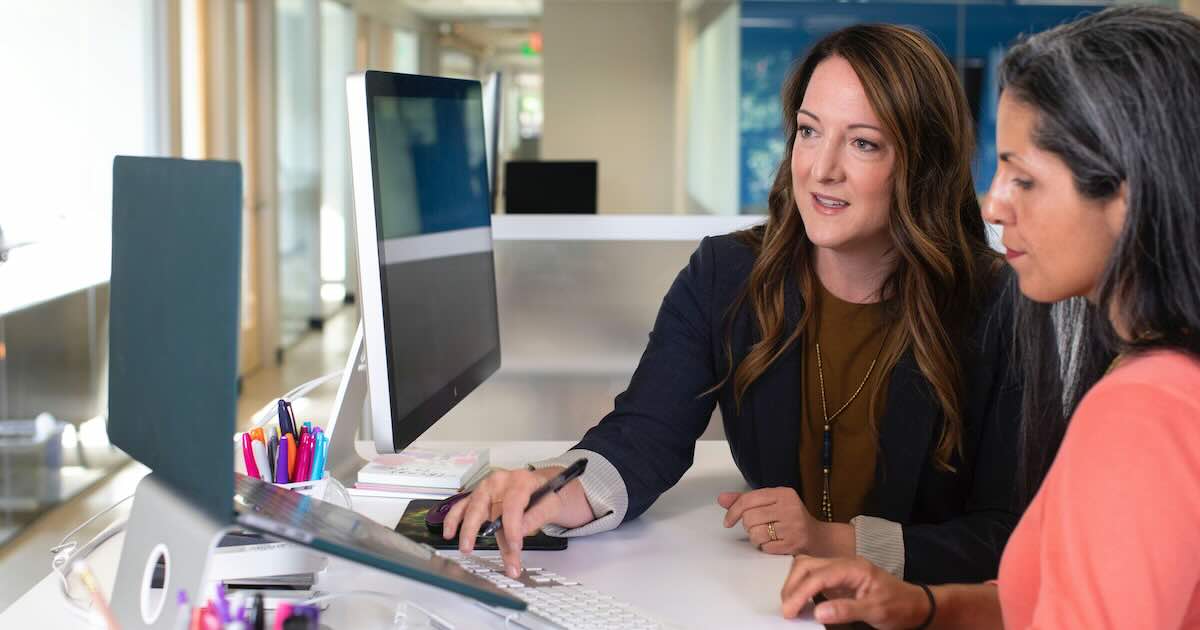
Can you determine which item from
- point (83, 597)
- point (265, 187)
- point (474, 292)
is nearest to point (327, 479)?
point (83, 597)

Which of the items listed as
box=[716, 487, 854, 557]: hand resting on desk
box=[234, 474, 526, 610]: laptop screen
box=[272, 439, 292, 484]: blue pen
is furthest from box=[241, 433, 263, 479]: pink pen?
box=[716, 487, 854, 557]: hand resting on desk

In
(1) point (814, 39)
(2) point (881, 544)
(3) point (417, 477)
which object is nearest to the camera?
(2) point (881, 544)

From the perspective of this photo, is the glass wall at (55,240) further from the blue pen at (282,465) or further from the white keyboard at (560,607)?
the white keyboard at (560,607)

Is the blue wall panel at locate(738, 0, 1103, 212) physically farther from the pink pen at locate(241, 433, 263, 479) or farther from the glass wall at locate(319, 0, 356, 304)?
the pink pen at locate(241, 433, 263, 479)

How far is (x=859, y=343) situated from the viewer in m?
1.83

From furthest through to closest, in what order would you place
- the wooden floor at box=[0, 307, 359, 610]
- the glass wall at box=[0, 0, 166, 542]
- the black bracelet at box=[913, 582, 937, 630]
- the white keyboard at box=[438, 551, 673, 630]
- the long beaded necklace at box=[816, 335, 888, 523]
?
1. the glass wall at box=[0, 0, 166, 542]
2. the wooden floor at box=[0, 307, 359, 610]
3. the long beaded necklace at box=[816, 335, 888, 523]
4. the black bracelet at box=[913, 582, 937, 630]
5. the white keyboard at box=[438, 551, 673, 630]

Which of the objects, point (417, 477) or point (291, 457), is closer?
point (291, 457)

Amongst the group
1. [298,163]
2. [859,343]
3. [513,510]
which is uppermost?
[298,163]

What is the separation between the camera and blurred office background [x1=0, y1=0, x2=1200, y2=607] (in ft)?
9.59

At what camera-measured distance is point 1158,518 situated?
0.88 meters

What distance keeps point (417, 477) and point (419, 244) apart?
1.14 ft

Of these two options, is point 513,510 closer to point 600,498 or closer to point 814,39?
point 600,498

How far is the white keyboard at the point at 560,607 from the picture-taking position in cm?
117

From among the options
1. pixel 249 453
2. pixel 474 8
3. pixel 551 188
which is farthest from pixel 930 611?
pixel 474 8
